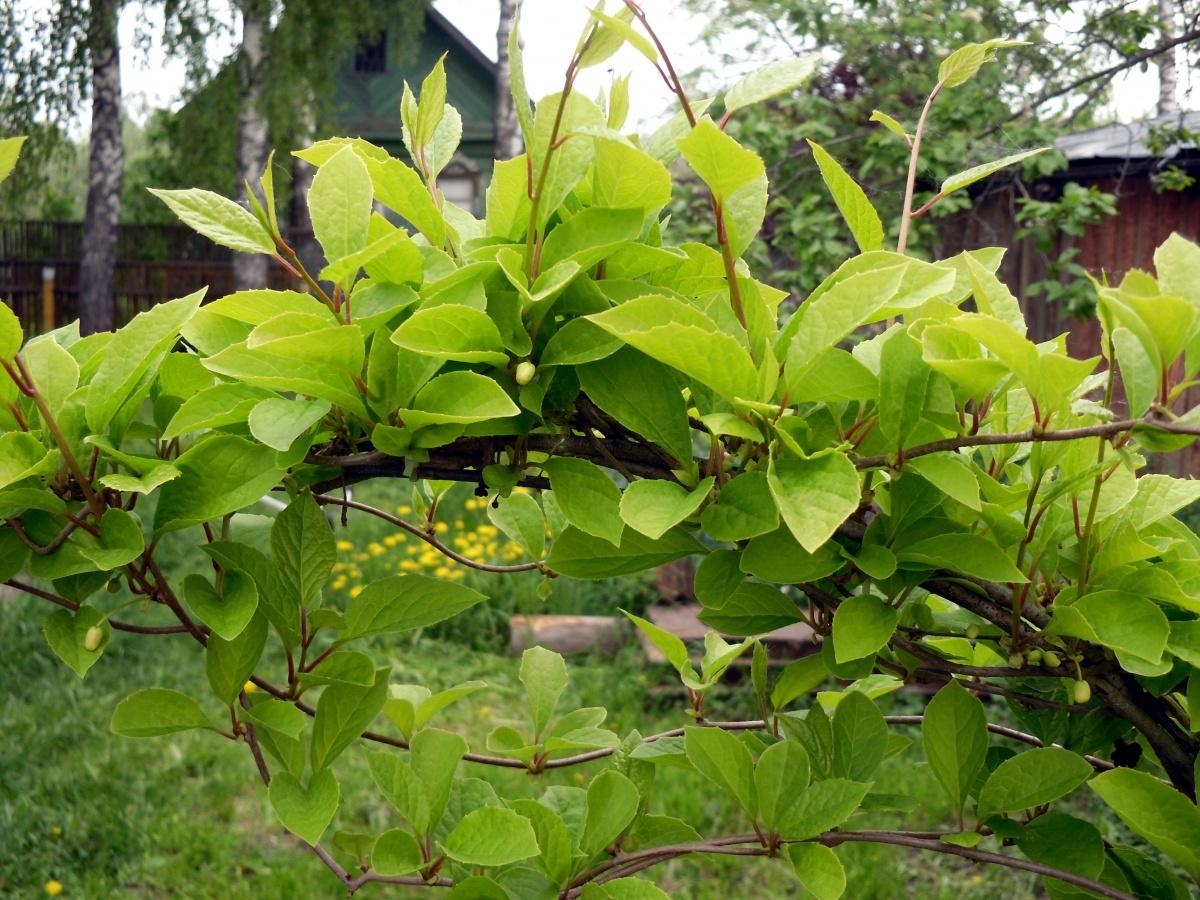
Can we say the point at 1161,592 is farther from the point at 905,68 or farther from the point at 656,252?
the point at 905,68

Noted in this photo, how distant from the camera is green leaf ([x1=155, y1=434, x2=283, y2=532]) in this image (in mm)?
662

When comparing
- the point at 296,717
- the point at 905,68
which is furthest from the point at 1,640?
the point at 905,68

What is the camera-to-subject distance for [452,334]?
23.5 inches

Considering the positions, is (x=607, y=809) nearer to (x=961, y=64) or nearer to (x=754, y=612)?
(x=754, y=612)

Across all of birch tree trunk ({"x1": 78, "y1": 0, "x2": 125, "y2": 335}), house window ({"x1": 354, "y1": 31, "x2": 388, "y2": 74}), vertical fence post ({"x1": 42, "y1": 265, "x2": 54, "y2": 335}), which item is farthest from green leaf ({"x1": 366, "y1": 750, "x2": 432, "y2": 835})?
house window ({"x1": 354, "y1": 31, "x2": 388, "y2": 74})

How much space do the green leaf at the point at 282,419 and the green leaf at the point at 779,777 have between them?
349 millimetres

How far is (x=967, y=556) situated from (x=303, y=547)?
406mm

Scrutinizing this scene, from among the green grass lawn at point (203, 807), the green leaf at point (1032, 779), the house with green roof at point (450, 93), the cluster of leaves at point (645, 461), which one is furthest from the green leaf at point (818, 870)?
the house with green roof at point (450, 93)

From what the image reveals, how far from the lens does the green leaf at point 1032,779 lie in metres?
0.72

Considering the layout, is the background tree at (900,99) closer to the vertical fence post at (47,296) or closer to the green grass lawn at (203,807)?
the green grass lawn at (203,807)

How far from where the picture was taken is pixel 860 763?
2.51 feet

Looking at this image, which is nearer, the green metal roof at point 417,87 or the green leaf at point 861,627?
the green leaf at point 861,627

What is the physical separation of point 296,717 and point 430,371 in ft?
0.84

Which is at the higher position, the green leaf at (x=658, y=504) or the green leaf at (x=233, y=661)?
the green leaf at (x=658, y=504)
